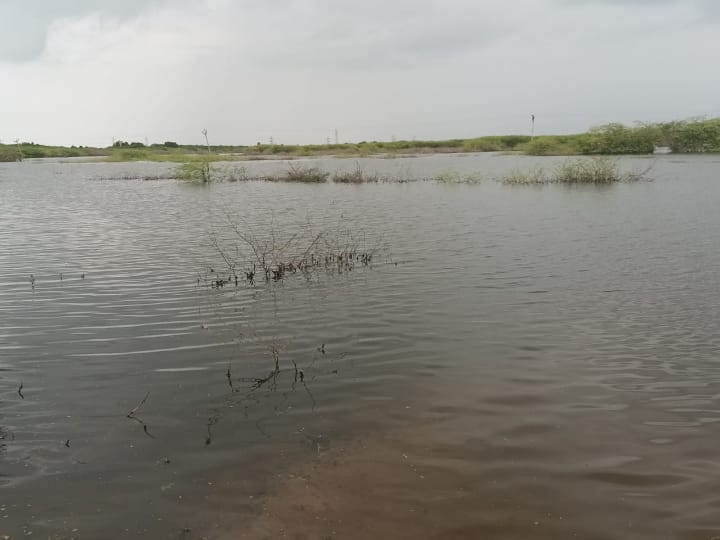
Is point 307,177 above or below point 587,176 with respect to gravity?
above

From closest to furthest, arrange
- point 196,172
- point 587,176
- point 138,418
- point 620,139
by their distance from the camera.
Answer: point 138,418, point 587,176, point 196,172, point 620,139

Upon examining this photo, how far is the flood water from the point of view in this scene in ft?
15.6

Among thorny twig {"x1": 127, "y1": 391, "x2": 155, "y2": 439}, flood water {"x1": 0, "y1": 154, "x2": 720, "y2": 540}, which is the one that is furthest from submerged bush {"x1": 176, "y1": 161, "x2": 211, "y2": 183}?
thorny twig {"x1": 127, "y1": 391, "x2": 155, "y2": 439}

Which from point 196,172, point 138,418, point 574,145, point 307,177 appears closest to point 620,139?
point 574,145

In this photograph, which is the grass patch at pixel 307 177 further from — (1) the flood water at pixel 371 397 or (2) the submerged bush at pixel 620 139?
(2) the submerged bush at pixel 620 139

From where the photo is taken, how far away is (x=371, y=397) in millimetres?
7047

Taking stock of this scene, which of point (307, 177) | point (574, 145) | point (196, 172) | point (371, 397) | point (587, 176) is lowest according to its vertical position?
point (371, 397)

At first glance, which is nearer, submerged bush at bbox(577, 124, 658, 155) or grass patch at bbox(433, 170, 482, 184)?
grass patch at bbox(433, 170, 482, 184)

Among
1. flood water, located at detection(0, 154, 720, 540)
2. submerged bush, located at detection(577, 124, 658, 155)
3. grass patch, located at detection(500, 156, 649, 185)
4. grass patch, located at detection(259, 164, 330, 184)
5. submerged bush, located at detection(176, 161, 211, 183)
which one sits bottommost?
flood water, located at detection(0, 154, 720, 540)

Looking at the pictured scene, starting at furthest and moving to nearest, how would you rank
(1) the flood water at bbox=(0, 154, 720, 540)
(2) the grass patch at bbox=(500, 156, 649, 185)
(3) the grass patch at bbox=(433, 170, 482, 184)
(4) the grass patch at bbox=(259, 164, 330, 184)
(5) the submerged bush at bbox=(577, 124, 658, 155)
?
(5) the submerged bush at bbox=(577, 124, 658, 155) < (4) the grass patch at bbox=(259, 164, 330, 184) < (3) the grass patch at bbox=(433, 170, 482, 184) < (2) the grass patch at bbox=(500, 156, 649, 185) < (1) the flood water at bbox=(0, 154, 720, 540)

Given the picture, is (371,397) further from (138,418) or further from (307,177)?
(307,177)

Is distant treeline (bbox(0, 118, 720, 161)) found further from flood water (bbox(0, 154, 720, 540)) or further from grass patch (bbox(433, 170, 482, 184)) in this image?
flood water (bbox(0, 154, 720, 540))

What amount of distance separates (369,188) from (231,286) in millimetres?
27625

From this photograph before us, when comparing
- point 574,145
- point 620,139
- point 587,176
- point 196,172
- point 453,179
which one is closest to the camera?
point 587,176
